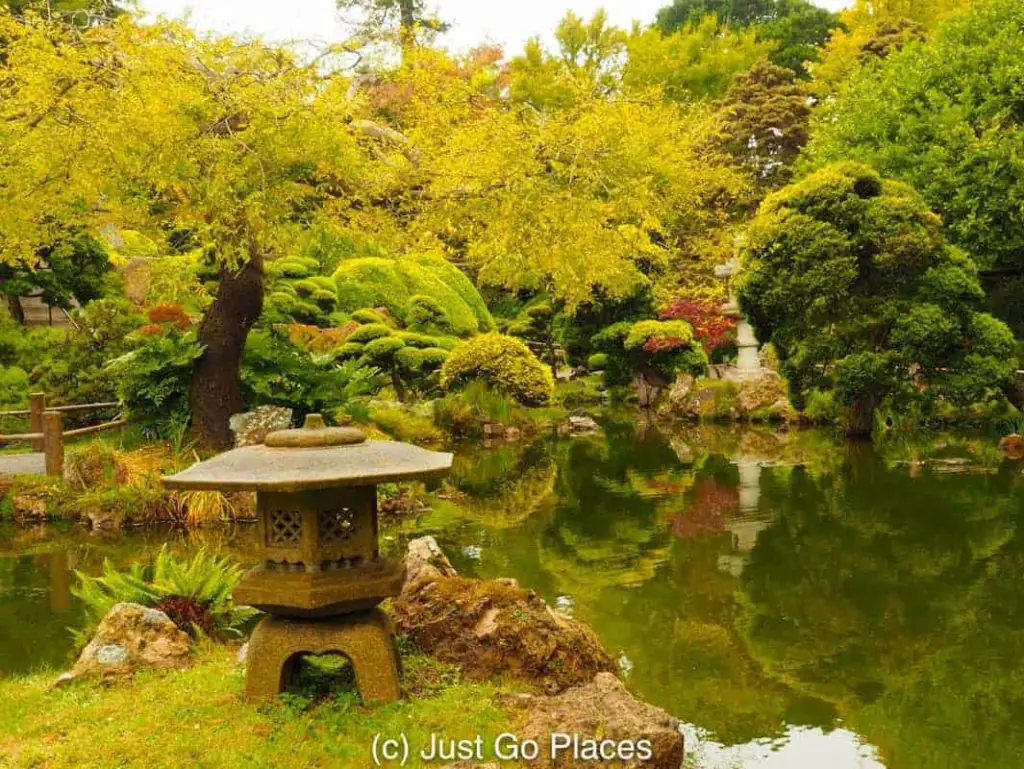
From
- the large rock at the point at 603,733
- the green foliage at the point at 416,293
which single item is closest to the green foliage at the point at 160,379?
the large rock at the point at 603,733

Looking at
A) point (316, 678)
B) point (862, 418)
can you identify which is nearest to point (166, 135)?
point (316, 678)

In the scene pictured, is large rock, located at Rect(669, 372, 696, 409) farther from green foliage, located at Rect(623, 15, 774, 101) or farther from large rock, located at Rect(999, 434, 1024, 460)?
green foliage, located at Rect(623, 15, 774, 101)

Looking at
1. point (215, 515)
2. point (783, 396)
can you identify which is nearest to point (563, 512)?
point (215, 515)

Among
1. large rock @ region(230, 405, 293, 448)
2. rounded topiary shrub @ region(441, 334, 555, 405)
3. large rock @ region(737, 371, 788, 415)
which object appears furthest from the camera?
large rock @ region(737, 371, 788, 415)

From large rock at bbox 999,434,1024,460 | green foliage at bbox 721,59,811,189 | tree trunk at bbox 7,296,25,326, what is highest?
green foliage at bbox 721,59,811,189

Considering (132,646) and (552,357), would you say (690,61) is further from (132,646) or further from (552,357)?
(132,646)

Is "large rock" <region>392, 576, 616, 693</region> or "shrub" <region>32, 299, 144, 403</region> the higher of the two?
"shrub" <region>32, 299, 144, 403</region>

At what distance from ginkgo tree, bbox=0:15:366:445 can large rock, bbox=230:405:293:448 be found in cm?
249

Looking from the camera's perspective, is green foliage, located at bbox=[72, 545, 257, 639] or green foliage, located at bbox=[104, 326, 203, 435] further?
green foliage, located at bbox=[104, 326, 203, 435]

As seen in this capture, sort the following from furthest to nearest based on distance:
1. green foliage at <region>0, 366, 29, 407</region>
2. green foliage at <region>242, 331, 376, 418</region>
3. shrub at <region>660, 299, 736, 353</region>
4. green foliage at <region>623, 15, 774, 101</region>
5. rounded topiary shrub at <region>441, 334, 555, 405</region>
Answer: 1. green foliage at <region>623, 15, 774, 101</region>
2. shrub at <region>660, 299, 736, 353</region>
3. rounded topiary shrub at <region>441, 334, 555, 405</region>
4. green foliage at <region>0, 366, 29, 407</region>
5. green foliage at <region>242, 331, 376, 418</region>

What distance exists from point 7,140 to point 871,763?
936 cm

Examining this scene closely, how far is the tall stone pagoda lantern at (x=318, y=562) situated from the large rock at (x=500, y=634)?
2.29 feet

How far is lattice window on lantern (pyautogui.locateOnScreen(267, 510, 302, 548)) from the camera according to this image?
463cm

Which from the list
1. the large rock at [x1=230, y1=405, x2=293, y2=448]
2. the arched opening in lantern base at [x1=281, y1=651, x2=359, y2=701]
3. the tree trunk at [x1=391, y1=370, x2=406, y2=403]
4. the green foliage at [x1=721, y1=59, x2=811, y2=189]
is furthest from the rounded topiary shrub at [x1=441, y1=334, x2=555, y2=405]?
the arched opening in lantern base at [x1=281, y1=651, x2=359, y2=701]
